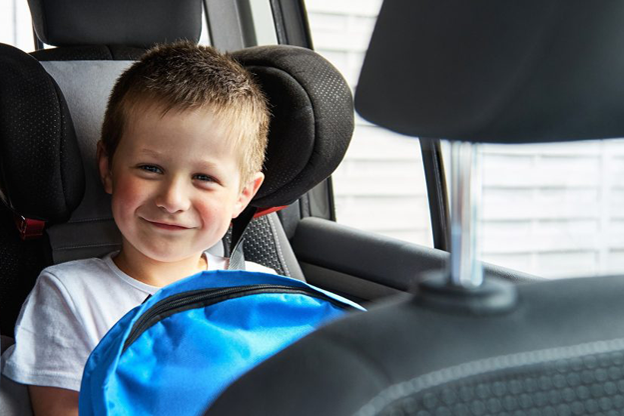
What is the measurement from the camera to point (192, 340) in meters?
0.91

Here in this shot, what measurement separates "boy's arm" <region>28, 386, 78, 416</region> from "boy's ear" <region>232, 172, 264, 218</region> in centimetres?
43

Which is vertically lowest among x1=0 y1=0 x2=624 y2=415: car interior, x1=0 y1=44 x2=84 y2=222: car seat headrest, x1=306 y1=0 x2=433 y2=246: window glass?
x1=306 y1=0 x2=433 y2=246: window glass

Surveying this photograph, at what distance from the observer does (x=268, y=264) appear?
1815mm

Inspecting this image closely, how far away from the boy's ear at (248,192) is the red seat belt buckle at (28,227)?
336 mm

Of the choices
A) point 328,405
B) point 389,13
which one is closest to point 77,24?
point 389,13

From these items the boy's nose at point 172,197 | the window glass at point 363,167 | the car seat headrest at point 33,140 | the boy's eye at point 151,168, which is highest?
the car seat headrest at point 33,140

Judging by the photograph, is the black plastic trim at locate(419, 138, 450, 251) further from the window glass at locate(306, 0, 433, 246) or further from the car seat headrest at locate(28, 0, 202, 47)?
the car seat headrest at locate(28, 0, 202, 47)

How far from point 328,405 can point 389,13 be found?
0.27m

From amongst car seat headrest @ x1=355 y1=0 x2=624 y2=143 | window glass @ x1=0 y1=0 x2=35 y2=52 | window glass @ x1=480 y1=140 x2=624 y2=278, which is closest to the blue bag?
car seat headrest @ x1=355 y1=0 x2=624 y2=143

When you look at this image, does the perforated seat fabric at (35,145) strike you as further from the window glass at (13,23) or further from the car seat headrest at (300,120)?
the window glass at (13,23)

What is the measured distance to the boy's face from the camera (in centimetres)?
135

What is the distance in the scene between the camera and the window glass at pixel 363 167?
101 inches

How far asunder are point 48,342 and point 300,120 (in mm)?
569

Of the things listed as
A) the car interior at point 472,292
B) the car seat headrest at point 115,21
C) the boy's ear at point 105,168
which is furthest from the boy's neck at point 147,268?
the car interior at point 472,292
